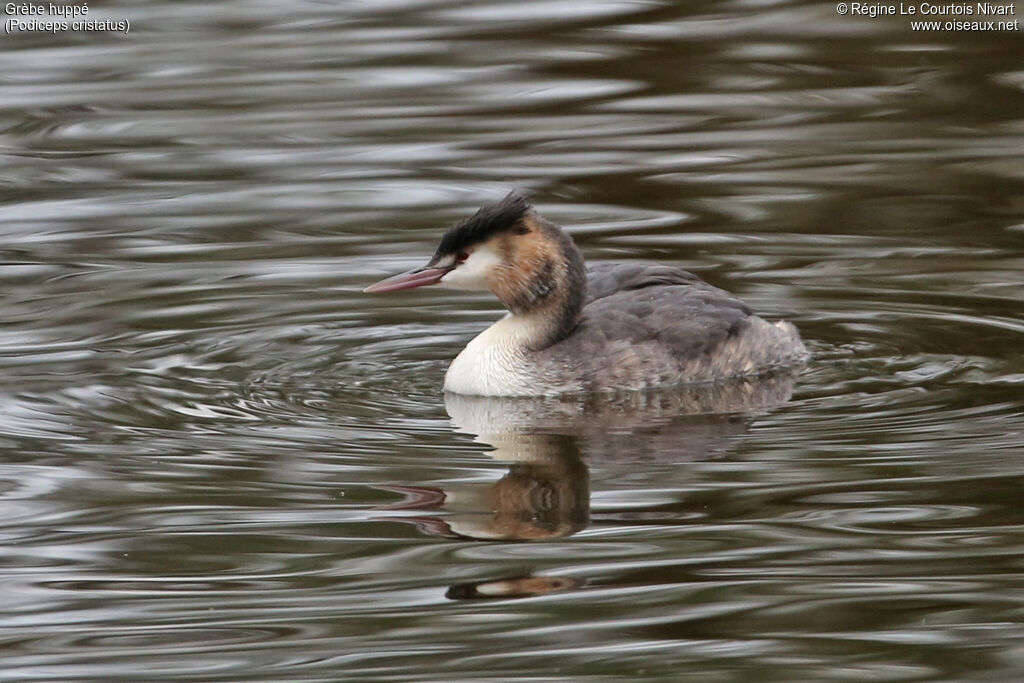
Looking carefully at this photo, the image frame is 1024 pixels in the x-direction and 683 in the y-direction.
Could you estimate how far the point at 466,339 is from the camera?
388 inches

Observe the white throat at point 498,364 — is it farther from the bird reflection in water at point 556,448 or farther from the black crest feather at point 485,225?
the black crest feather at point 485,225

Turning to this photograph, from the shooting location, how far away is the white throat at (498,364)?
8789mm

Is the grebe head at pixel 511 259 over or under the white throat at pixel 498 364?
over

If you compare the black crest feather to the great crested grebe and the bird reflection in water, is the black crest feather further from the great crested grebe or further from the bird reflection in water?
the bird reflection in water

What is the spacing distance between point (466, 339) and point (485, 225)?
3.79 ft

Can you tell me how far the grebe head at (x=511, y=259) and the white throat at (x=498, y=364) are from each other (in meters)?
0.15

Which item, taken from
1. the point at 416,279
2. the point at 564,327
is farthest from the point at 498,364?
the point at 416,279

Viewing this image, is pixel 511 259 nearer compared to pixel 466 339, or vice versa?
pixel 511 259

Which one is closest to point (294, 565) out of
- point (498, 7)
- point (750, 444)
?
point (750, 444)

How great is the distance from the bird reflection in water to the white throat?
0.19 feet

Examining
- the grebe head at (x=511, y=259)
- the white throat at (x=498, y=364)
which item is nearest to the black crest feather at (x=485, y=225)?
the grebe head at (x=511, y=259)

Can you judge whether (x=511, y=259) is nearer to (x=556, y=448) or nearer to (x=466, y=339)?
(x=466, y=339)

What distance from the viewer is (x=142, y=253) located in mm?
11062

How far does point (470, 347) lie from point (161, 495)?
2077 millimetres
